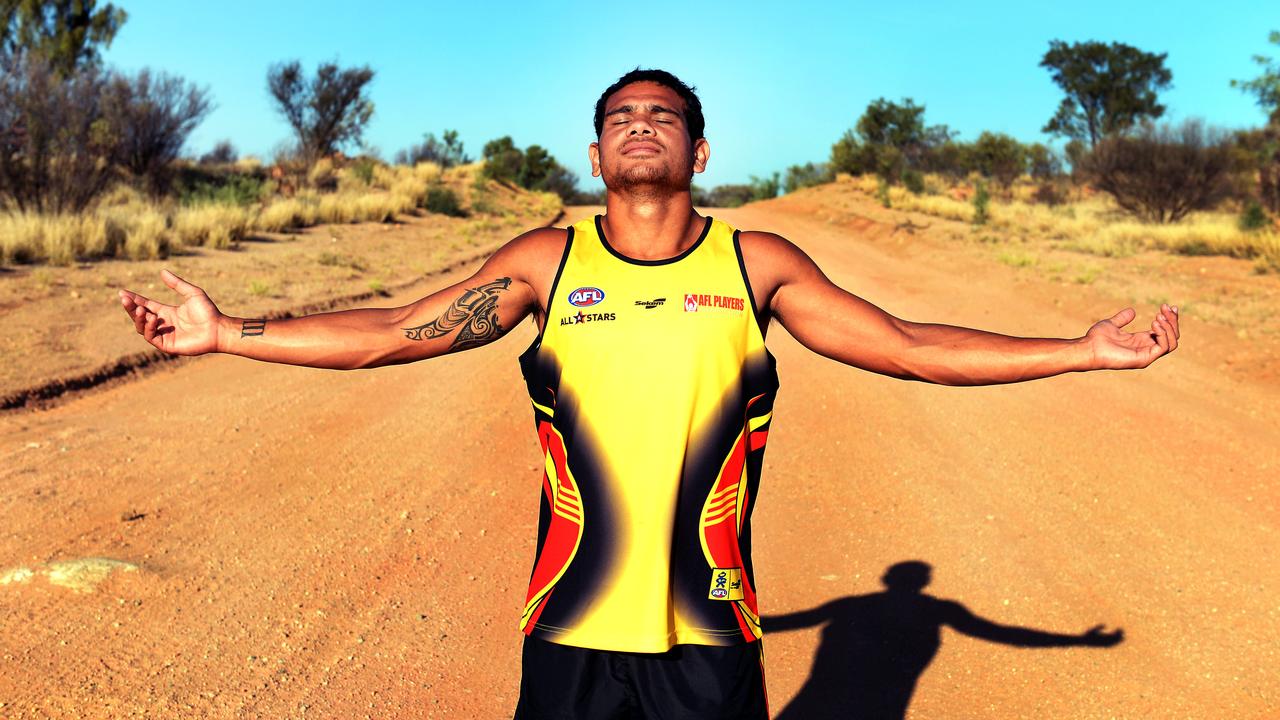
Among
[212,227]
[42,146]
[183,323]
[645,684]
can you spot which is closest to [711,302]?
[645,684]

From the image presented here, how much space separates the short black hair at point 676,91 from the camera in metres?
2.50

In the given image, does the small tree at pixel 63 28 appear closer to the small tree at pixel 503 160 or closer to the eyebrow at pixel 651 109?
the small tree at pixel 503 160

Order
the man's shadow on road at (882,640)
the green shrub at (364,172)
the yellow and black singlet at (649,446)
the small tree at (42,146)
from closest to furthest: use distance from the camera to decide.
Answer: the yellow and black singlet at (649,446) → the man's shadow on road at (882,640) → the small tree at (42,146) → the green shrub at (364,172)

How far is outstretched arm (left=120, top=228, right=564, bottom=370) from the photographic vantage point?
2.41m

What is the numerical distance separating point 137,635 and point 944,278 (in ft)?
41.5

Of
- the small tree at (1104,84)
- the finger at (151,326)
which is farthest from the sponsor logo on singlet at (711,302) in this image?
the small tree at (1104,84)

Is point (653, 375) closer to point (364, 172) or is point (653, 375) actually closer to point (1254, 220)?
point (1254, 220)

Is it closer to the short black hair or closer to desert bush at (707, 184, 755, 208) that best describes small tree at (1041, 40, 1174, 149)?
desert bush at (707, 184, 755, 208)

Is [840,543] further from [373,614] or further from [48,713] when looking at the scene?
[48,713]

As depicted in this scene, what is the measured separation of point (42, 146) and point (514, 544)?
14242 millimetres

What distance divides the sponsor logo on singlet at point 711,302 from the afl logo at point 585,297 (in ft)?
0.62

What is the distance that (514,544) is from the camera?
17.2 ft

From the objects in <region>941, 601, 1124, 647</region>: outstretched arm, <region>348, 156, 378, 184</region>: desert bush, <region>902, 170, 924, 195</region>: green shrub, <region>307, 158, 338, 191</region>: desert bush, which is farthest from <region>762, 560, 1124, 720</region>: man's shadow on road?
<region>902, 170, 924, 195</region>: green shrub

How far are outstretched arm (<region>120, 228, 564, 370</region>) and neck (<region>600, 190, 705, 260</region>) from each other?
169 millimetres
